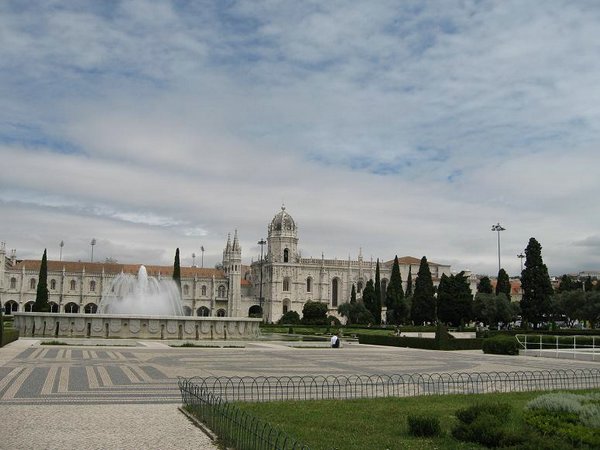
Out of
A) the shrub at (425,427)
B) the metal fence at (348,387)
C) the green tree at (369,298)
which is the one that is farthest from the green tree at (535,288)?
the shrub at (425,427)

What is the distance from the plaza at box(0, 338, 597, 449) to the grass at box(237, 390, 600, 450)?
1.27m

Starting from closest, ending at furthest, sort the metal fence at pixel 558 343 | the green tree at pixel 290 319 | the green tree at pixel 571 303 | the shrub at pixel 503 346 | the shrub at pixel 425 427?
the shrub at pixel 425 427 → the shrub at pixel 503 346 → the metal fence at pixel 558 343 → the green tree at pixel 571 303 → the green tree at pixel 290 319

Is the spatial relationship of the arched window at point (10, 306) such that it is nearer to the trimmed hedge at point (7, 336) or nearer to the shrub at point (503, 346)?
the trimmed hedge at point (7, 336)

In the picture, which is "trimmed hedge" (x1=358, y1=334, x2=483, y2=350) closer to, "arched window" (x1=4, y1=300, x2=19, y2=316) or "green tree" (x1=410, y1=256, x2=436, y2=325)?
"green tree" (x1=410, y1=256, x2=436, y2=325)

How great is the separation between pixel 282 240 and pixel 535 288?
46.9 metres

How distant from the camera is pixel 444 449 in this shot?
737 centimetres

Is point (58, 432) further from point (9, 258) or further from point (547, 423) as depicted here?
point (9, 258)

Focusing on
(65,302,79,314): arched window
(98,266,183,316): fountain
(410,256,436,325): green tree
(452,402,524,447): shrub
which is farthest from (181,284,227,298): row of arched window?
(452,402,524,447): shrub

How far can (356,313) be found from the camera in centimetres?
7719

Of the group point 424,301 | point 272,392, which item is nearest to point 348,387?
point 272,392

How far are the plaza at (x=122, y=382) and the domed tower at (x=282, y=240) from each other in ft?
203

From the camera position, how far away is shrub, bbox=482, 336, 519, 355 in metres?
27.4

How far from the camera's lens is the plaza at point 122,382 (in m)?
8.22

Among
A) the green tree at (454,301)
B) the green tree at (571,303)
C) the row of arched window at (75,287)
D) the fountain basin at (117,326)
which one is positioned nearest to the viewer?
the fountain basin at (117,326)
